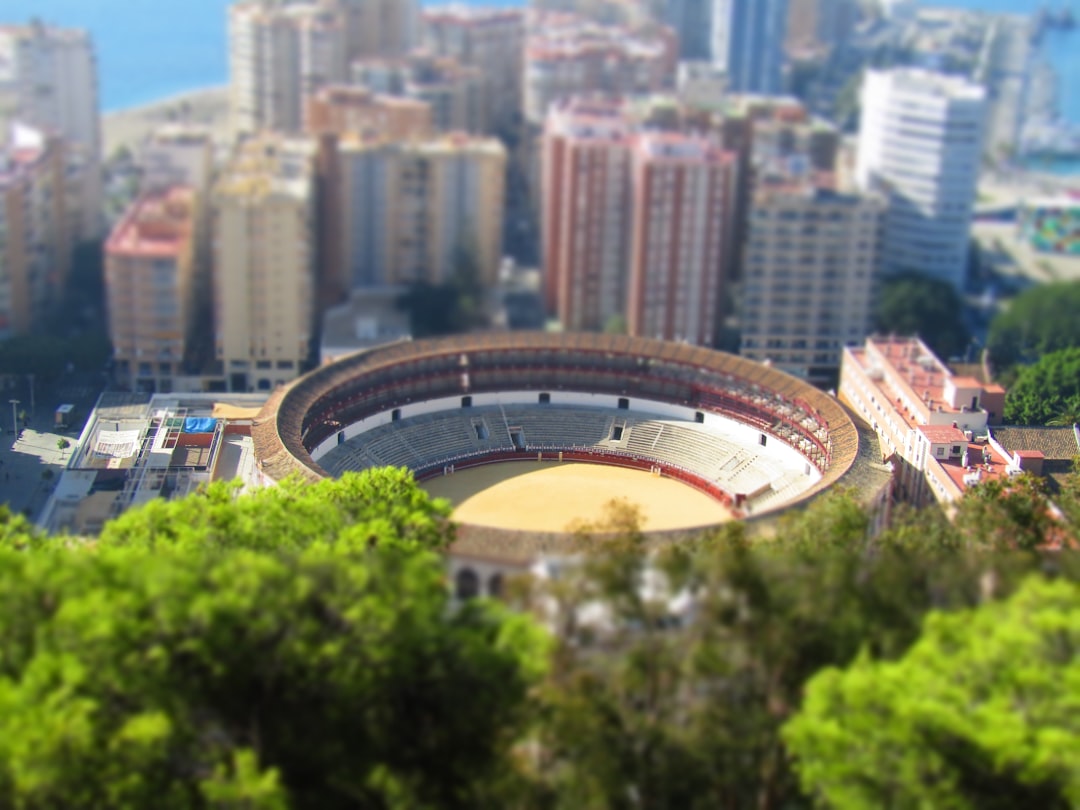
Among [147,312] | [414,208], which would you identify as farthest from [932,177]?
[147,312]

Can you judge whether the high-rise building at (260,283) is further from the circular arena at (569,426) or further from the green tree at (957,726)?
the green tree at (957,726)

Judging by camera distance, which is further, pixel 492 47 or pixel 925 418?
pixel 492 47

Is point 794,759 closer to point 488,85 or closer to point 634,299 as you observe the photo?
point 634,299

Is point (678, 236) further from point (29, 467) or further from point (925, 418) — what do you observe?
point (29, 467)

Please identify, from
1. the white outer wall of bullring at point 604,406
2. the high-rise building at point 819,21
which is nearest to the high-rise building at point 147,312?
the white outer wall of bullring at point 604,406

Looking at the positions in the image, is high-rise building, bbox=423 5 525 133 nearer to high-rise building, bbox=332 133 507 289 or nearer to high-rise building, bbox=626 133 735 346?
high-rise building, bbox=332 133 507 289

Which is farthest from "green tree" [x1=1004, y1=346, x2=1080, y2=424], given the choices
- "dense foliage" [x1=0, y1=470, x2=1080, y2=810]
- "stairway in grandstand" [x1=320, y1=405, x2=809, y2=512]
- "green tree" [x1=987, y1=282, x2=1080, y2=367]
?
"dense foliage" [x1=0, y1=470, x2=1080, y2=810]
